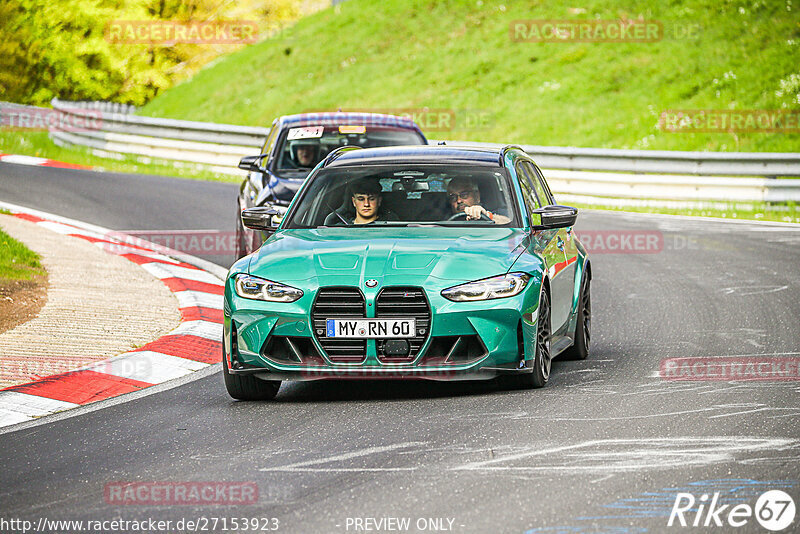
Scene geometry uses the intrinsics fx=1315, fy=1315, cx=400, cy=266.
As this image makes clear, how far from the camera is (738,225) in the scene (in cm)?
1930

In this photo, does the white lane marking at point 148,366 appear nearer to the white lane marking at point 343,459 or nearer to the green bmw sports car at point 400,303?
the green bmw sports car at point 400,303

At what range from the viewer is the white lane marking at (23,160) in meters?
25.7

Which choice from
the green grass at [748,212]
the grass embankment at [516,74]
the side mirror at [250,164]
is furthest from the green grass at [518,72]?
the side mirror at [250,164]

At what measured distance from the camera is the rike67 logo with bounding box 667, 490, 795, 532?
5.08m

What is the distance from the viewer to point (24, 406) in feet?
25.8

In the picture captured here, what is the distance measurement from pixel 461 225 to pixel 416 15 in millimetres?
32335

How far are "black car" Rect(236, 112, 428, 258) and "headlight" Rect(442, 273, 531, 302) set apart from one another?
5367 mm

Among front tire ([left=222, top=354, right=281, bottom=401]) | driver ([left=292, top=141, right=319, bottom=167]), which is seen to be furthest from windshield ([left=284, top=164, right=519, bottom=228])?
driver ([left=292, top=141, right=319, bottom=167])

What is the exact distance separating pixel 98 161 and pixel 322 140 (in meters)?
14.8

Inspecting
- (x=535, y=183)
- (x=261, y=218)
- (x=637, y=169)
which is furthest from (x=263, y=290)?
(x=637, y=169)

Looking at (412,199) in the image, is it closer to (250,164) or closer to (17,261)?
(250,164)

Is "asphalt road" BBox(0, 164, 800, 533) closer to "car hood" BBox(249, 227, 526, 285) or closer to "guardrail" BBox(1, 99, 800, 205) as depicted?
"car hood" BBox(249, 227, 526, 285)

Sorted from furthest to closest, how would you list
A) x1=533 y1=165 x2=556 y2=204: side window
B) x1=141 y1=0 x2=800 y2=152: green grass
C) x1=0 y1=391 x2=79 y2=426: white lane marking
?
x1=141 y1=0 x2=800 y2=152: green grass < x1=533 y1=165 x2=556 y2=204: side window < x1=0 y1=391 x2=79 y2=426: white lane marking

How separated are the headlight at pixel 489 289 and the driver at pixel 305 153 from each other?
20.7 feet
